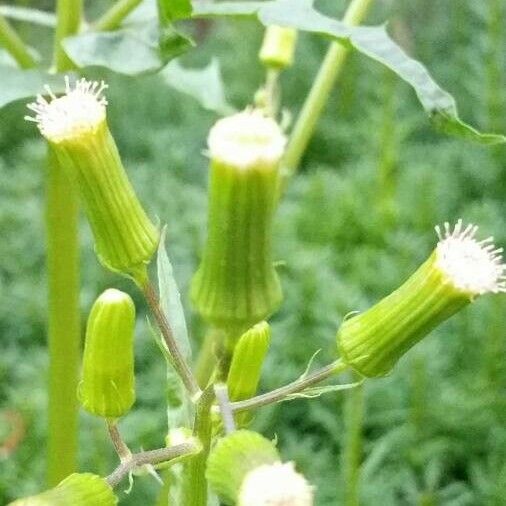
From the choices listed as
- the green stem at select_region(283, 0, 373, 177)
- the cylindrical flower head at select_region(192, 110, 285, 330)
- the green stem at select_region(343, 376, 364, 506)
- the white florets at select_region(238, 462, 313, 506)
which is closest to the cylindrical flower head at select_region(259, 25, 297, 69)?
the green stem at select_region(283, 0, 373, 177)

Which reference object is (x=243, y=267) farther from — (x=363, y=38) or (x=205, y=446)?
(x=363, y=38)

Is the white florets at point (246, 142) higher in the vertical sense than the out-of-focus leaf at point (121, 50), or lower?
lower

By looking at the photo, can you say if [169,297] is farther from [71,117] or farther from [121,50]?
[121,50]

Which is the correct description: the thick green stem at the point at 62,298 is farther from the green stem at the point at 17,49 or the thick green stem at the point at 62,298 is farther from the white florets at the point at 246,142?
the white florets at the point at 246,142

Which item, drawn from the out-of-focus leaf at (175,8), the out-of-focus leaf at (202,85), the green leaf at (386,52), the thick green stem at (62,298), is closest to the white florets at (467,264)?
the green leaf at (386,52)

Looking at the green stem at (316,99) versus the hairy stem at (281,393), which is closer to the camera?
the hairy stem at (281,393)

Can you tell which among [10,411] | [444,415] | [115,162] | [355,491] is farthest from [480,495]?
[115,162]
